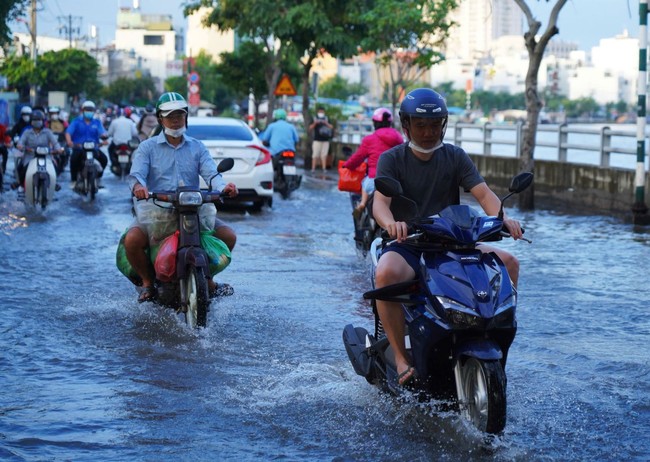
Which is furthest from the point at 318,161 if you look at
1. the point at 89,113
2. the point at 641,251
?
the point at 641,251

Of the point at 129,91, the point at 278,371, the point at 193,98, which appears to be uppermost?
the point at 129,91

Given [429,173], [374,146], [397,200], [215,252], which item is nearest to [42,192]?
[374,146]

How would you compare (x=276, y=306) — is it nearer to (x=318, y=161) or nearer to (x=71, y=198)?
(x=71, y=198)

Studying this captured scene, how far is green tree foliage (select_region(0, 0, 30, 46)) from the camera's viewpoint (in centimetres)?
2908

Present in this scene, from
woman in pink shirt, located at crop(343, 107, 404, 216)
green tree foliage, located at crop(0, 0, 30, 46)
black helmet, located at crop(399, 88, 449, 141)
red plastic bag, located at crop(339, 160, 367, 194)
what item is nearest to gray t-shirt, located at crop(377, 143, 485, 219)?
black helmet, located at crop(399, 88, 449, 141)

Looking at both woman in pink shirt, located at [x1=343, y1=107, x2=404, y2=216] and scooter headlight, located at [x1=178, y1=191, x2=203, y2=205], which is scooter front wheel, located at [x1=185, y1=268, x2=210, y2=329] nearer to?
scooter headlight, located at [x1=178, y1=191, x2=203, y2=205]

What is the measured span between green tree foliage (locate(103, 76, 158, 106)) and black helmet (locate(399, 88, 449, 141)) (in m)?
135

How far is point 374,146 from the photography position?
41.5ft

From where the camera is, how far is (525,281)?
11164 millimetres

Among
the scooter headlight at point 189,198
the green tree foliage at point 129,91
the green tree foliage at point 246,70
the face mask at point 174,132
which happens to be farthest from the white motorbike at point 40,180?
the green tree foliage at point 129,91

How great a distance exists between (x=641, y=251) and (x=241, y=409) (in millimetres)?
8301

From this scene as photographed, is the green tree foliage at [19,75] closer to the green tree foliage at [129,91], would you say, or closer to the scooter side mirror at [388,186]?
the green tree foliage at [129,91]

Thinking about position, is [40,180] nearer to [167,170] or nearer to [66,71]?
[167,170]

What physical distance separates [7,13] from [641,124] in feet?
59.0
